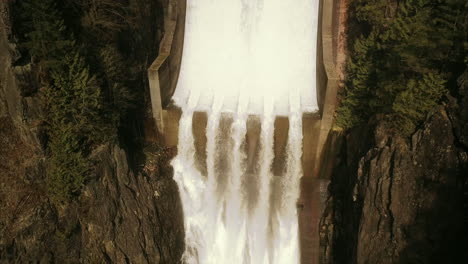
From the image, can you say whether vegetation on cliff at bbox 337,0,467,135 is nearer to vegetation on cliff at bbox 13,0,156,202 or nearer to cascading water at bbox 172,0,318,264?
cascading water at bbox 172,0,318,264

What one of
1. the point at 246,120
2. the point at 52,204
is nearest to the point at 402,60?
the point at 246,120

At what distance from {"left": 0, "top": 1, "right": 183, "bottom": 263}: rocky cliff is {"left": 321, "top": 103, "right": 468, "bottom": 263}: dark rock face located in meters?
8.99

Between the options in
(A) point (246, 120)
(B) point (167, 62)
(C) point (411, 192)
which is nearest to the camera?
(C) point (411, 192)

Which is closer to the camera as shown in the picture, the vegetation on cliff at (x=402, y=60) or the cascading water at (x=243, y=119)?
the vegetation on cliff at (x=402, y=60)

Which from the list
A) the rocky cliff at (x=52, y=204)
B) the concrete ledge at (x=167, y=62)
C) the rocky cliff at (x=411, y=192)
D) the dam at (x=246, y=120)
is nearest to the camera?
the rocky cliff at (x=411, y=192)

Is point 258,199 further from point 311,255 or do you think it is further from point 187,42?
point 187,42

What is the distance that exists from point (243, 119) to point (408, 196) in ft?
25.7

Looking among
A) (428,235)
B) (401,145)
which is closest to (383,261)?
(428,235)

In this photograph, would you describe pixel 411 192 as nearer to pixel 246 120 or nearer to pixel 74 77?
pixel 246 120

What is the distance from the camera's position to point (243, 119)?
18.6 meters

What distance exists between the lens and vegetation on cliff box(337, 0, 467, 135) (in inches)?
528

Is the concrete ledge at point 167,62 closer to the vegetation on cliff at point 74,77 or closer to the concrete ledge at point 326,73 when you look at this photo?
the vegetation on cliff at point 74,77

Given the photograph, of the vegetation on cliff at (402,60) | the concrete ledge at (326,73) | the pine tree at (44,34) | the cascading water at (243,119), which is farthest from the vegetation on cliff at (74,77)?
the vegetation on cliff at (402,60)

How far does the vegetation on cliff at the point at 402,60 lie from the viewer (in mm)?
13422
